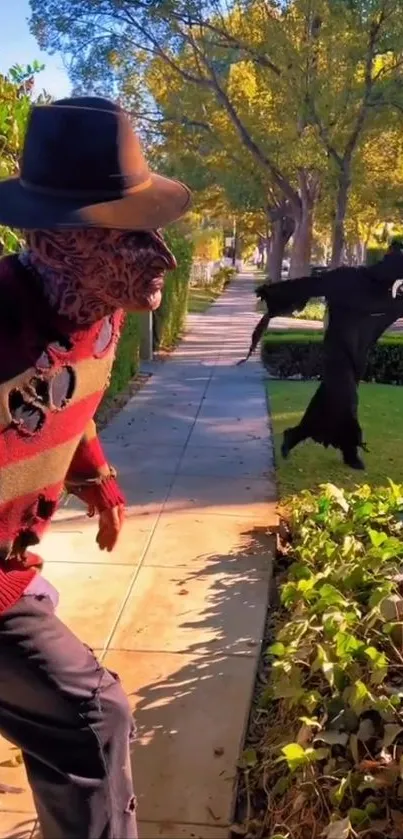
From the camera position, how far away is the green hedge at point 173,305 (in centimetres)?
1646

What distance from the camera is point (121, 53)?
20.0 meters

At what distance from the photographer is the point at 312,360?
13.9 metres

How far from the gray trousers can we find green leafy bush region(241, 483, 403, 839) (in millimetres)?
703

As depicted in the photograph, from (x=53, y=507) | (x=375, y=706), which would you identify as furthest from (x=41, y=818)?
(x=375, y=706)

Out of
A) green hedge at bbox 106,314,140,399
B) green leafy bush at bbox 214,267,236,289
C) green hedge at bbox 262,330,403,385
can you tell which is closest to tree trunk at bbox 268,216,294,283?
green leafy bush at bbox 214,267,236,289

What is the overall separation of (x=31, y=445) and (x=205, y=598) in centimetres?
292

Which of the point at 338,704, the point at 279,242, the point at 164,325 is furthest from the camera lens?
the point at 279,242

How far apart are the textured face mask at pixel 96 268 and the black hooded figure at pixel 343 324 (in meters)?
4.71

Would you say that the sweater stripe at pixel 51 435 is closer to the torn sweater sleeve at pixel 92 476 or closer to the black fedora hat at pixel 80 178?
the torn sweater sleeve at pixel 92 476

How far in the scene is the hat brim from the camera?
6.25ft

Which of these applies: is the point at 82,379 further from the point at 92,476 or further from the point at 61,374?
the point at 92,476

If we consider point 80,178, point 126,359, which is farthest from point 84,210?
point 126,359

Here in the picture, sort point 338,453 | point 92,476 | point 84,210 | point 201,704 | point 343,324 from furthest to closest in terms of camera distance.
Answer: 1. point 338,453
2. point 343,324
3. point 201,704
4. point 92,476
5. point 84,210

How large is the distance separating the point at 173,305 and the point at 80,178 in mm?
16195
